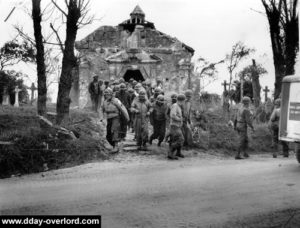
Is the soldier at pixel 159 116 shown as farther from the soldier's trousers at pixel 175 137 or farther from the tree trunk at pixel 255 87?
the tree trunk at pixel 255 87

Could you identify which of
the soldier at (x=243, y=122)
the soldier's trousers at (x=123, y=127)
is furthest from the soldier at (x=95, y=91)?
the soldier at (x=243, y=122)

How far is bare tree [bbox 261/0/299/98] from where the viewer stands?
1445 cm

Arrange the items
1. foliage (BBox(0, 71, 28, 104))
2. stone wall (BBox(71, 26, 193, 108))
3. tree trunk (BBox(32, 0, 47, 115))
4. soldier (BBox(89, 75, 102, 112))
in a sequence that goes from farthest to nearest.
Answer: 1. stone wall (BBox(71, 26, 193, 108))
2. foliage (BBox(0, 71, 28, 104))
3. soldier (BBox(89, 75, 102, 112))
4. tree trunk (BBox(32, 0, 47, 115))

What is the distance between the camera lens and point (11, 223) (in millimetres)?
5270

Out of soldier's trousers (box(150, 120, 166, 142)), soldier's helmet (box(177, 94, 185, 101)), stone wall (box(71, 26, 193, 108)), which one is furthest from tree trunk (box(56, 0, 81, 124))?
stone wall (box(71, 26, 193, 108))

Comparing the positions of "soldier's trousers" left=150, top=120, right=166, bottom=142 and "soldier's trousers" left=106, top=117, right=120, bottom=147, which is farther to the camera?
"soldier's trousers" left=150, top=120, right=166, bottom=142

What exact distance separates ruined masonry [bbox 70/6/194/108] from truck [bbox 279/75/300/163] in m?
17.1

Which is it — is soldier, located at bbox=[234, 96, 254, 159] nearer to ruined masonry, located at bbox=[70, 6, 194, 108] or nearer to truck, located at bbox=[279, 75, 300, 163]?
truck, located at bbox=[279, 75, 300, 163]

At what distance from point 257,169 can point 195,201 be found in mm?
3643

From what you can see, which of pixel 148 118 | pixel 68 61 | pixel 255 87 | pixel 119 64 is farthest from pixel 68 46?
pixel 119 64

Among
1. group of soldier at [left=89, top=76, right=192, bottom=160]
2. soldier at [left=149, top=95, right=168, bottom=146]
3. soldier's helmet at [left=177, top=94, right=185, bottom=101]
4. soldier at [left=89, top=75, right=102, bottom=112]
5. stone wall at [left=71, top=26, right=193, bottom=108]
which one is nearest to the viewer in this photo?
group of soldier at [left=89, top=76, right=192, bottom=160]

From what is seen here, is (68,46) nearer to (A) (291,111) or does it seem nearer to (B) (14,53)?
(A) (291,111)

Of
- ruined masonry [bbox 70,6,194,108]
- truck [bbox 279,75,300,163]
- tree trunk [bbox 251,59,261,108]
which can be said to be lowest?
truck [bbox 279,75,300,163]

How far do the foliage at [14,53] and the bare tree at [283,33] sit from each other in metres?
15.3
